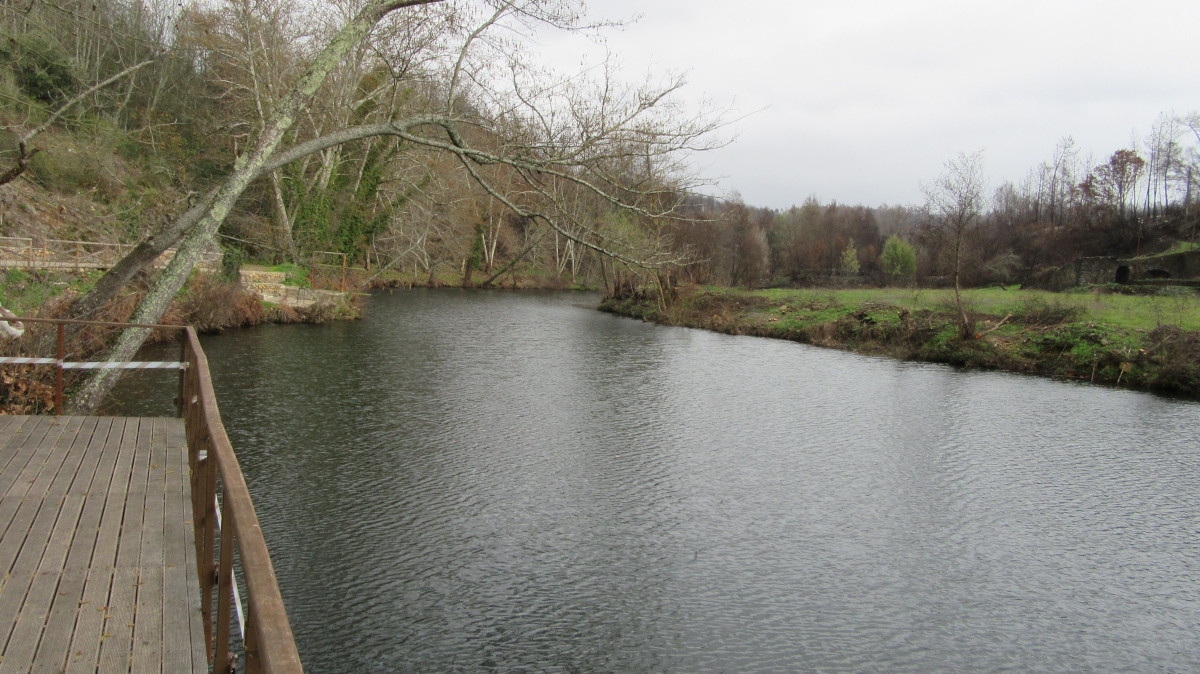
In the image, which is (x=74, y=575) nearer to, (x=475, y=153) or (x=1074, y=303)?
(x=475, y=153)

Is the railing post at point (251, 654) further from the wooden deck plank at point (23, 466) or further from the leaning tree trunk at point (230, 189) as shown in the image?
the leaning tree trunk at point (230, 189)

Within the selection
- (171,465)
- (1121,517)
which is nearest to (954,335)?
(1121,517)

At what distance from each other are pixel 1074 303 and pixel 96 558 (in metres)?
25.2

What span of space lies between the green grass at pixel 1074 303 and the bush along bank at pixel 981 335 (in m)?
0.27

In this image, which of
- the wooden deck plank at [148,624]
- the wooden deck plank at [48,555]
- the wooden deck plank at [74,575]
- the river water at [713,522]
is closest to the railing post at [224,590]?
the wooden deck plank at [148,624]

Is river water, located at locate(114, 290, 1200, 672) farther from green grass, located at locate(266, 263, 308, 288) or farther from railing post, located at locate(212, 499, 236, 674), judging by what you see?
green grass, located at locate(266, 263, 308, 288)

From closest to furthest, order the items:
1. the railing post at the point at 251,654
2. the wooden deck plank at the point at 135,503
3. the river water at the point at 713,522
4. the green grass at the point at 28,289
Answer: the railing post at the point at 251,654 → the wooden deck plank at the point at 135,503 → the river water at the point at 713,522 → the green grass at the point at 28,289

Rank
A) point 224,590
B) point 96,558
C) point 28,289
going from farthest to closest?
point 28,289 → point 96,558 → point 224,590

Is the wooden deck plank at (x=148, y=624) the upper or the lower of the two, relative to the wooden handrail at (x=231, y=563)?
lower

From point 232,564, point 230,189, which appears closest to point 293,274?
point 230,189

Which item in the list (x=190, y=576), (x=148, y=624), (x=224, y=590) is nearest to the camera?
(x=224, y=590)

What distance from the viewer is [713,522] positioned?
28.0ft

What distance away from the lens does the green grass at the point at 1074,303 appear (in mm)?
19812

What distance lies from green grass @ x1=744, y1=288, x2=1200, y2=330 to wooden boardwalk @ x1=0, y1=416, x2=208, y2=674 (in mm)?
21286
